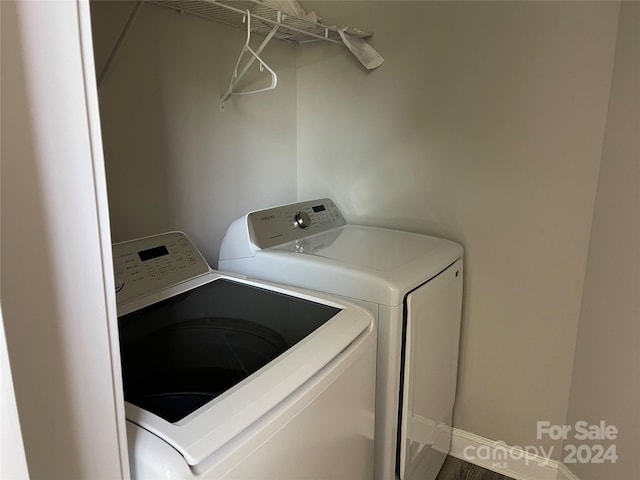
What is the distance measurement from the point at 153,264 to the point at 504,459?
1679 millimetres

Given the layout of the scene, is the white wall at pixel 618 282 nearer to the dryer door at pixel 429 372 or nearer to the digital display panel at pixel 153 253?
the dryer door at pixel 429 372

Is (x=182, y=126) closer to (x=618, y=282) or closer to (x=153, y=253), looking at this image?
(x=153, y=253)

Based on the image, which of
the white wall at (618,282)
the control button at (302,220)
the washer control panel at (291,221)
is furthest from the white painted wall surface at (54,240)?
the white wall at (618,282)

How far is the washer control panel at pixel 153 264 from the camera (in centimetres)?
130

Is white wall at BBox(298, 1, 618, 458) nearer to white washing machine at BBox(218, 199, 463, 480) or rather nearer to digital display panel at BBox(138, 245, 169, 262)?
white washing machine at BBox(218, 199, 463, 480)

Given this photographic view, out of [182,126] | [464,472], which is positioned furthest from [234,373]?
[464,472]

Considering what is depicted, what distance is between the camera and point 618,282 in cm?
147

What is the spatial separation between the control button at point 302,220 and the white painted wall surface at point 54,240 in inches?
48.3

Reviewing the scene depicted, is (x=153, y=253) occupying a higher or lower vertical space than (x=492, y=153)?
lower

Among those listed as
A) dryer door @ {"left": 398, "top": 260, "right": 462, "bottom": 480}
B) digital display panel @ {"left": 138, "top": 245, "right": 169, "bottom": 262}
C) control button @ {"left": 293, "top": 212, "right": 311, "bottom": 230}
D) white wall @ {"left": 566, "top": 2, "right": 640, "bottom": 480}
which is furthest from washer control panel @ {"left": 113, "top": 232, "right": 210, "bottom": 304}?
white wall @ {"left": 566, "top": 2, "right": 640, "bottom": 480}

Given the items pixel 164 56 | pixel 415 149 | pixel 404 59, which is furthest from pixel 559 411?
pixel 164 56

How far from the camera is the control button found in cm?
179

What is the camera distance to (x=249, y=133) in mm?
1923

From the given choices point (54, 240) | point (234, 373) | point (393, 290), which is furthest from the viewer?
point (393, 290)
